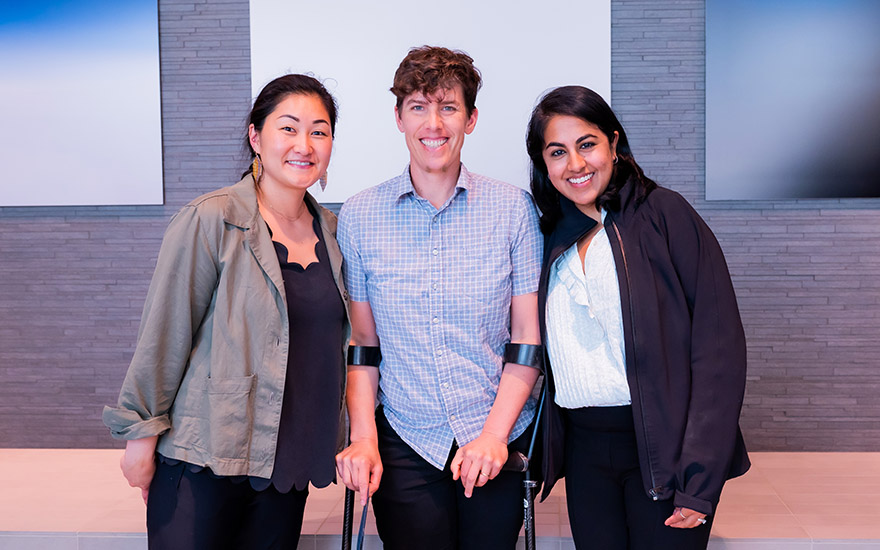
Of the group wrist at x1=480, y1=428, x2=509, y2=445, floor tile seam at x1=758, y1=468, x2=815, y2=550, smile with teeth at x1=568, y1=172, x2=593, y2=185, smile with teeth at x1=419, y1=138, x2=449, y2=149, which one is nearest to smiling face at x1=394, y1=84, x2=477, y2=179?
smile with teeth at x1=419, y1=138, x2=449, y2=149

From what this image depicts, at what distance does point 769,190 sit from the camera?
10.9ft

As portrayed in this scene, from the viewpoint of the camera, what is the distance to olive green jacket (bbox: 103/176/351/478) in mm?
1631

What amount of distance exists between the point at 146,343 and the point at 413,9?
2305 millimetres

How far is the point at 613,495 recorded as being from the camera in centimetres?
176

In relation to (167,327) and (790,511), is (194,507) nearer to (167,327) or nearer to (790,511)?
(167,327)

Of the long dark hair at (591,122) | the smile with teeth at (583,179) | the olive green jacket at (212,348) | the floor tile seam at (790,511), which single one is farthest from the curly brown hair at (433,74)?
the floor tile seam at (790,511)

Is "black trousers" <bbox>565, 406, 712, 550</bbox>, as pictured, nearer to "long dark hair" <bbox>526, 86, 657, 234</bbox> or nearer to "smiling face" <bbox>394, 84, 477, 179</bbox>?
"long dark hair" <bbox>526, 86, 657, 234</bbox>

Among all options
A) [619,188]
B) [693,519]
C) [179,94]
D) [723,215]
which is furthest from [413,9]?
[693,519]

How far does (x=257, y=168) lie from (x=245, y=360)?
50 cm

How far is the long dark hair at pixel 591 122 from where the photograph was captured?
1.77 metres

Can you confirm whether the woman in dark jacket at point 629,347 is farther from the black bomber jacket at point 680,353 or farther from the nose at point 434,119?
the nose at point 434,119

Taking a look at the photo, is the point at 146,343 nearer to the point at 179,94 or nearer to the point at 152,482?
the point at 152,482

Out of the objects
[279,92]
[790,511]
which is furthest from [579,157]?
[790,511]

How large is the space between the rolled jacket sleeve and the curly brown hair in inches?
22.4
